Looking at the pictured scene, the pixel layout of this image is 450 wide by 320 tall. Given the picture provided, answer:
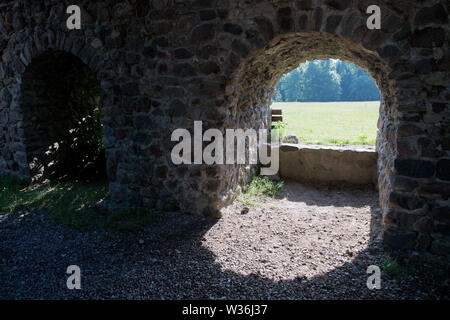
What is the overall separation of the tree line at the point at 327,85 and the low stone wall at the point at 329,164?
38051 mm

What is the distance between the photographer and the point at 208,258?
10.1ft

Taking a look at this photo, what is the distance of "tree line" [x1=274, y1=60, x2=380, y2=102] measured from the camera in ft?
136

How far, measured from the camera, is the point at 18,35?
4.85m

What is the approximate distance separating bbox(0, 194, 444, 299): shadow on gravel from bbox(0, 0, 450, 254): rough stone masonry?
25.3 inches

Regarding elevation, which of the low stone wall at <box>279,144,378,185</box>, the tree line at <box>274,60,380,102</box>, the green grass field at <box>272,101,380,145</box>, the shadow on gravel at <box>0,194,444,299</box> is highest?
the tree line at <box>274,60,380,102</box>

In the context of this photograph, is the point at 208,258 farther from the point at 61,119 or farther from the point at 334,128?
the point at 334,128

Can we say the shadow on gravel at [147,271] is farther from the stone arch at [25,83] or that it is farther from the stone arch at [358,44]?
the stone arch at [25,83]

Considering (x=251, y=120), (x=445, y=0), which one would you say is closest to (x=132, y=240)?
(x=251, y=120)

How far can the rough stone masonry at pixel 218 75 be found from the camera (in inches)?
110

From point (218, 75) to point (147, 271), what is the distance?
224 cm

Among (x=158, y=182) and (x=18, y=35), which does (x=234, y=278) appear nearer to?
(x=158, y=182)

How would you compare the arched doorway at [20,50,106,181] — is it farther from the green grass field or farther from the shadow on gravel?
the green grass field

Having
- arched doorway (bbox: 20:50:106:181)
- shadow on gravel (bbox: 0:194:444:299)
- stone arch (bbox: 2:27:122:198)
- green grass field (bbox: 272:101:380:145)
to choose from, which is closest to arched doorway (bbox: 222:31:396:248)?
shadow on gravel (bbox: 0:194:444:299)

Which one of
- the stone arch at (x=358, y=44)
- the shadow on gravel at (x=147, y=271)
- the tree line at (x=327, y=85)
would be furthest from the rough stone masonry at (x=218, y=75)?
the tree line at (x=327, y=85)
